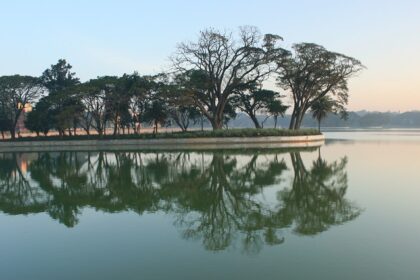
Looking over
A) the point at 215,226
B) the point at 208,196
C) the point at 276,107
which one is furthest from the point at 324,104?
the point at 215,226

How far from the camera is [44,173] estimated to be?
2466 cm

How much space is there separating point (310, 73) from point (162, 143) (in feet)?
71.8

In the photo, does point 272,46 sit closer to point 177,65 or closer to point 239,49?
point 239,49

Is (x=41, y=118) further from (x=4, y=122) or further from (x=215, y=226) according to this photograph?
(x=215, y=226)

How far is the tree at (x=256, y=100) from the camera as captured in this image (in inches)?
2302

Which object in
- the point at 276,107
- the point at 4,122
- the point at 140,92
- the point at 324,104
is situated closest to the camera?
→ the point at 140,92

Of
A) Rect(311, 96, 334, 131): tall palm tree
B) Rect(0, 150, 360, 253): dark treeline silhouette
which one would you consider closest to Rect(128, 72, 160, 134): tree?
Rect(311, 96, 334, 131): tall palm tree

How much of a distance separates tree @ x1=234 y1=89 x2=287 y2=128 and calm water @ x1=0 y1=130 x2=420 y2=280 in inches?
1490

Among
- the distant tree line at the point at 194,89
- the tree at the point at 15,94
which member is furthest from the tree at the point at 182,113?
the tree at the point at 15,94

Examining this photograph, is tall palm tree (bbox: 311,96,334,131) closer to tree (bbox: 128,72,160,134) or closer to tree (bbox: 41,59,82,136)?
tree (bbox: 128,72,160,134)

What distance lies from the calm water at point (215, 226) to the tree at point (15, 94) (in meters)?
38.0

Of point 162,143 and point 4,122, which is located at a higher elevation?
point 4,122

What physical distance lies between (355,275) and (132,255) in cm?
450

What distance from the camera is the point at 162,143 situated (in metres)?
47.2
